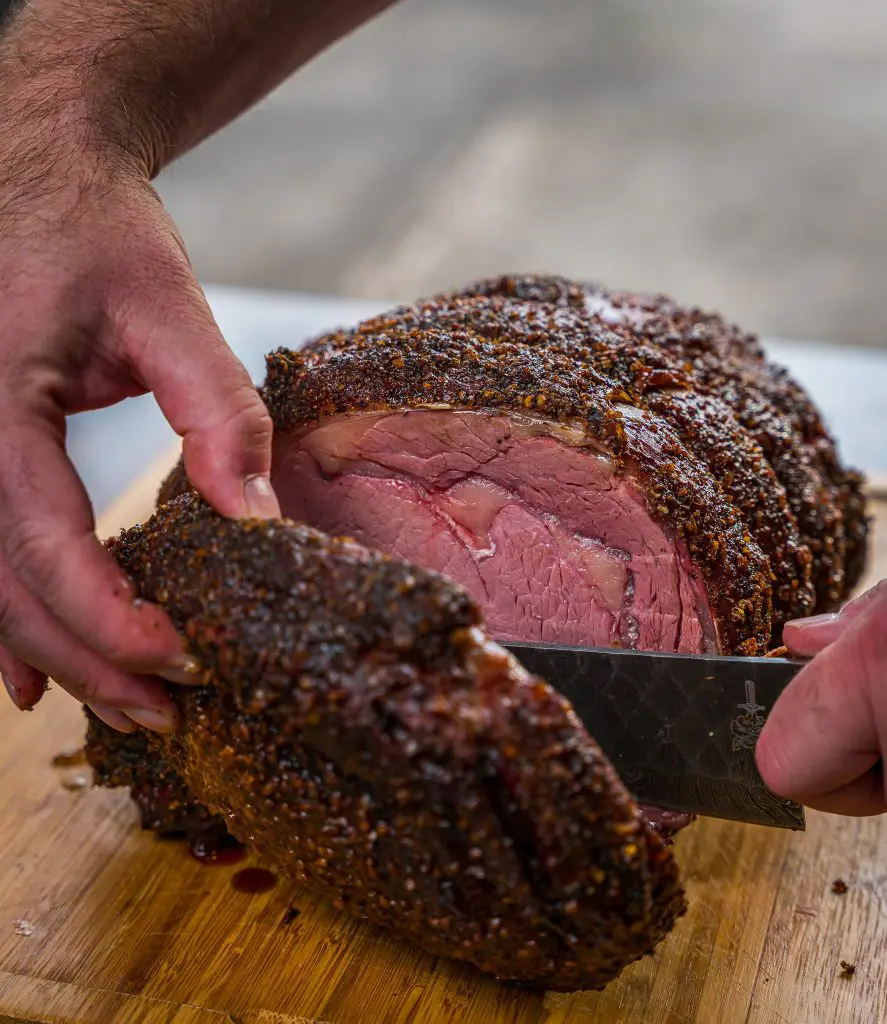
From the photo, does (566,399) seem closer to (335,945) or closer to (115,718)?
(115,718)

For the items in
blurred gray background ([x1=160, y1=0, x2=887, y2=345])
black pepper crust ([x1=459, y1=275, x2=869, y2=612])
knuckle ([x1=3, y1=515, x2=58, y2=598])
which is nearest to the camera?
knuckle ([x1=3, y1=515, x2=58, y2=598])

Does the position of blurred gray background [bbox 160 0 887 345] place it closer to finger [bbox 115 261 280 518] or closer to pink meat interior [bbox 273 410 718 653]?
pink meat interior [bbox 273 410 718 653]

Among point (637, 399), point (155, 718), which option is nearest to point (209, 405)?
point (155, 718)

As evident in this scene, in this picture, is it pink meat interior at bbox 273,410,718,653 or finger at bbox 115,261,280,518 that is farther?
pink meat interior at bbox 273,410,718,653

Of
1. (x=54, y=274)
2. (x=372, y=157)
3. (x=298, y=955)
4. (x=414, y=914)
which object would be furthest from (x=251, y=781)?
(x=372, y=157)

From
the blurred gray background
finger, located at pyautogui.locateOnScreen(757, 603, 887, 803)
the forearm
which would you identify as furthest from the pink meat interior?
the blurred gray background

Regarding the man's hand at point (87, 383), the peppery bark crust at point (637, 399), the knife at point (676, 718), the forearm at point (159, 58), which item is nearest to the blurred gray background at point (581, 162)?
the forearm at point (159, 58)
